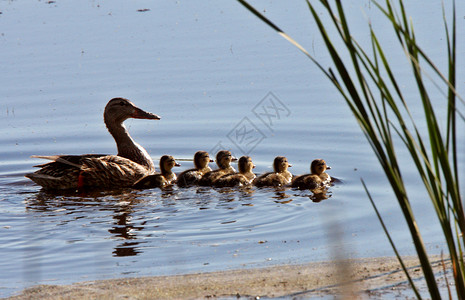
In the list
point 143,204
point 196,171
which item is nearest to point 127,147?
point 196,171

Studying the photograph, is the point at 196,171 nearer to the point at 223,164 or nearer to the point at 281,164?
the point at 223,164

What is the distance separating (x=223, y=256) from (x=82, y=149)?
474 cm

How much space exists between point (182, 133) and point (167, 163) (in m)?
1.55

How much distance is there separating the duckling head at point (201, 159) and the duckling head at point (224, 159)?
141 mm

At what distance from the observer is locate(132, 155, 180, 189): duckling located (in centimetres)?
839

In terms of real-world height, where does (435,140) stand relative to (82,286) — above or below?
above

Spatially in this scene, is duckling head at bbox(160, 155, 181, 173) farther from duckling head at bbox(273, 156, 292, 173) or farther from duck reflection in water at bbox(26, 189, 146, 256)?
duckling head at bbox(273, 156, 292, 173)

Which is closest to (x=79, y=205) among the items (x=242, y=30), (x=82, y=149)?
(x=82, y=149)

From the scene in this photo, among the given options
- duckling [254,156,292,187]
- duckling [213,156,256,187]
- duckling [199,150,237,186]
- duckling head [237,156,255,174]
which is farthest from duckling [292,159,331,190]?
duckling [199,150,237,186]

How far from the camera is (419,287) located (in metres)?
4.19

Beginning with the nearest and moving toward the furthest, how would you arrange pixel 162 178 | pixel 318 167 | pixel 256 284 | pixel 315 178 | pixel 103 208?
pixel 256 284 → pixel 103 208 → pixel 315 178 → pixel 318 167 → pixel 162 178

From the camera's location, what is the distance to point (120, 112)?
977 cm

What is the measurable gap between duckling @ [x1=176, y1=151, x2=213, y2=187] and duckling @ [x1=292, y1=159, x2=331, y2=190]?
120cm

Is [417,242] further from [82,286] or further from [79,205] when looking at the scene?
[79,205]
